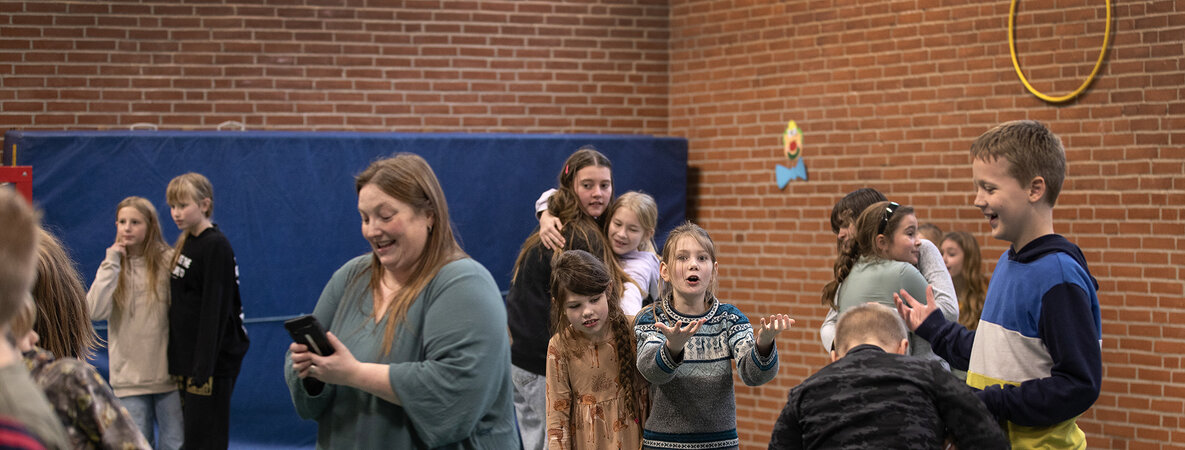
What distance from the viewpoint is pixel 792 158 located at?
7.36m

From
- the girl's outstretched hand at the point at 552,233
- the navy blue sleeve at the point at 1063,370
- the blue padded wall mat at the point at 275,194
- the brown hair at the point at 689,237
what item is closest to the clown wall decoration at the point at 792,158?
the blue padded wall mat at the point at 275,194

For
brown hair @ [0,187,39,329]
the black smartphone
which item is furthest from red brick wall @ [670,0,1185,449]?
brown hair @ [0,187,39,329]

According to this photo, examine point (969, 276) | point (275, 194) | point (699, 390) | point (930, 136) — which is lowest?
point (699, 390)

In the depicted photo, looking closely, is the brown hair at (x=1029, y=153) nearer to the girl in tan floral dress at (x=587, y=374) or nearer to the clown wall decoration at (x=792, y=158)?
the girl in tan floral dress at (x=587, y=374)

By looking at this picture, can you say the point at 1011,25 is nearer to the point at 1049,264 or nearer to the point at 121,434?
the point at 1049,264

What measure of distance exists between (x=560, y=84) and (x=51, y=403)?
626 centimetres

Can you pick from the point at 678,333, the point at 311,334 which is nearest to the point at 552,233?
the point at 678,333

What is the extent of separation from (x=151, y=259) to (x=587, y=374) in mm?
2997

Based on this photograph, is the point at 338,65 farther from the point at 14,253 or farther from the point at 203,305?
the point at 14,253

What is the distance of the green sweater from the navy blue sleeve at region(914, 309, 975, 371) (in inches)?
51.3

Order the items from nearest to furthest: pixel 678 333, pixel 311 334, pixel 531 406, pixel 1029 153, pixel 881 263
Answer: pixel 311 334
pixel 1029 153
pixel 678 333
pixel 881 263
pixel 531 406

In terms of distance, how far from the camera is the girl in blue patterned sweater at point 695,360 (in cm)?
359

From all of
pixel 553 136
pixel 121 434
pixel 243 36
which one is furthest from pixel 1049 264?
pixel 243 36

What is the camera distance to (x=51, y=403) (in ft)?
6.20
